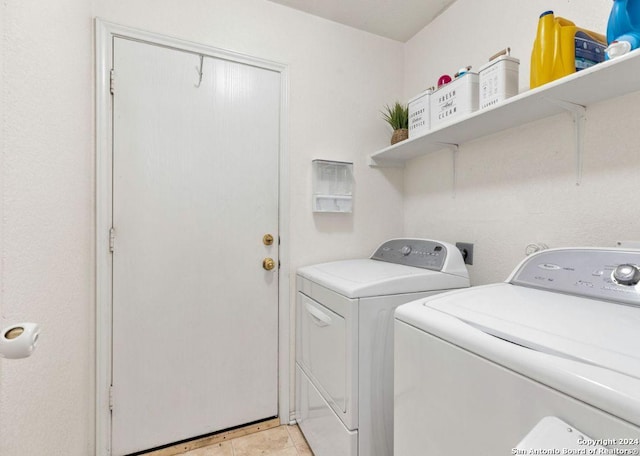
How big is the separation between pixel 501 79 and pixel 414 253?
886 millimetres

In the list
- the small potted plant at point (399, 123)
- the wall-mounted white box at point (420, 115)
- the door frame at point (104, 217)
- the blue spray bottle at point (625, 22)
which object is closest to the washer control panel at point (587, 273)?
the blue spray bottle at point (625, 22)

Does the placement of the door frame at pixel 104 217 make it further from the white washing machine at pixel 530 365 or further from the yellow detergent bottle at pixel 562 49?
the yellow detergent bottle at pixel 562 49

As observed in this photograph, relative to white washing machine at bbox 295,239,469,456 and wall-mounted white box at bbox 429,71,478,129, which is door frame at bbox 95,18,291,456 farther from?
wall-mounted white box at bbox 429,71,478,129

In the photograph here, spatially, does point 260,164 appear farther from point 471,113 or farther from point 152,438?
point 152,438

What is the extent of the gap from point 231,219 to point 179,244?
30 centimetres

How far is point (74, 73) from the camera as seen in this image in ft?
3.75

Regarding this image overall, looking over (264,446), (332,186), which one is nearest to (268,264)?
(332,186)

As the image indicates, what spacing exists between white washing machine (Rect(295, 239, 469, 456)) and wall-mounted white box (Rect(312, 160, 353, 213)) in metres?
0.47

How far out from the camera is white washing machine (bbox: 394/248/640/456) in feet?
1.49

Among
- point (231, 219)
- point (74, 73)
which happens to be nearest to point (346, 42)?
point (231, 219)

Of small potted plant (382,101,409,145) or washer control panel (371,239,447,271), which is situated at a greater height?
small potted plant (382,101,409,145)

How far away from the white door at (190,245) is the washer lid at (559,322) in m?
1.17

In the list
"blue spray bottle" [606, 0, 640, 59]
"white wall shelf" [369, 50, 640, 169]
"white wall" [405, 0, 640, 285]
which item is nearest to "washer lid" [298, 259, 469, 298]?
"white wall" [405, 0, 640, 285]

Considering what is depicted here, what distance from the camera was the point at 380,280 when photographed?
1225 millimetres
